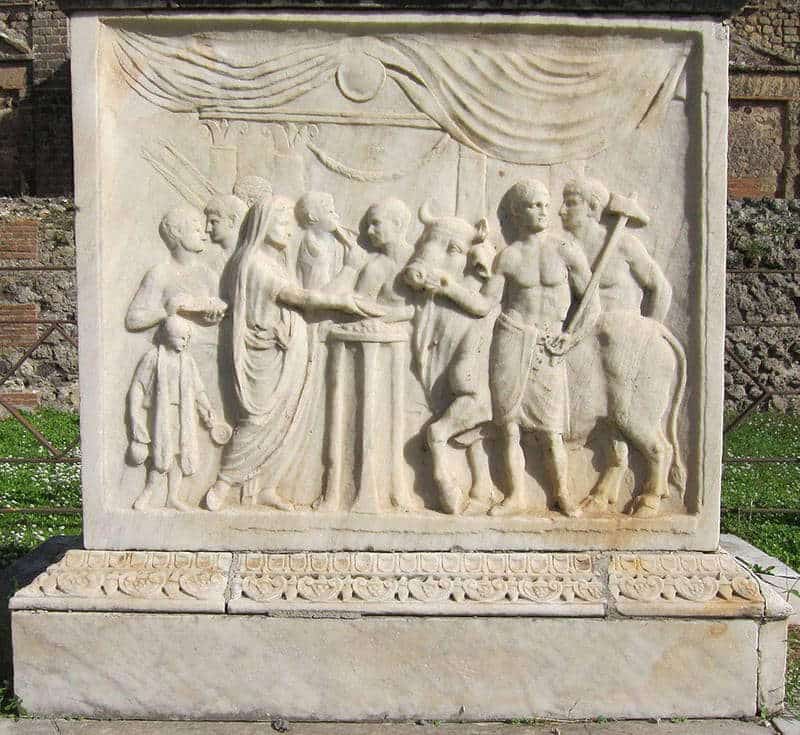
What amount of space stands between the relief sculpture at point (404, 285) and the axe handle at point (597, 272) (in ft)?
0.04

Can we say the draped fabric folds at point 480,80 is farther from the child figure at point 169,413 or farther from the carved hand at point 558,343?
the child figure at point 169,413

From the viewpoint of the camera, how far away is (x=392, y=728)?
11.1 feet

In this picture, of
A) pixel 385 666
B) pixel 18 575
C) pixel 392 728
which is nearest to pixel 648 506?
pixel 385 666

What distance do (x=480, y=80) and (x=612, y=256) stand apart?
2.75ft

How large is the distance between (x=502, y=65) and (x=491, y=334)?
1.02 metres

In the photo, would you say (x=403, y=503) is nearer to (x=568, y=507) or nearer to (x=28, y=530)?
(x=568, y=507)

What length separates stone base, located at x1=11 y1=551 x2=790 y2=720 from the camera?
11.0ft

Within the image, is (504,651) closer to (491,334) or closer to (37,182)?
(491,334)

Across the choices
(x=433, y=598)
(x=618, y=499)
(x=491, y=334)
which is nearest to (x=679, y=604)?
(x=618, y=499)

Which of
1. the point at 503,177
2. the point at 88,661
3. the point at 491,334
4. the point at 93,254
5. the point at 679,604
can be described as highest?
the point at 503,177

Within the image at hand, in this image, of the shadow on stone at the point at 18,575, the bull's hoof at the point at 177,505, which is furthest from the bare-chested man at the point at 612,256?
the shadow on stone at the point at 18,575

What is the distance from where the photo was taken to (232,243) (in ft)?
11.6

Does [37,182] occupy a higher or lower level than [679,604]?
higher

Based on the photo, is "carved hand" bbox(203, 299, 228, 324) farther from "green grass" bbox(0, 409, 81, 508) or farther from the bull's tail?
"green grass" bbox(0, 409, 81, 508)
